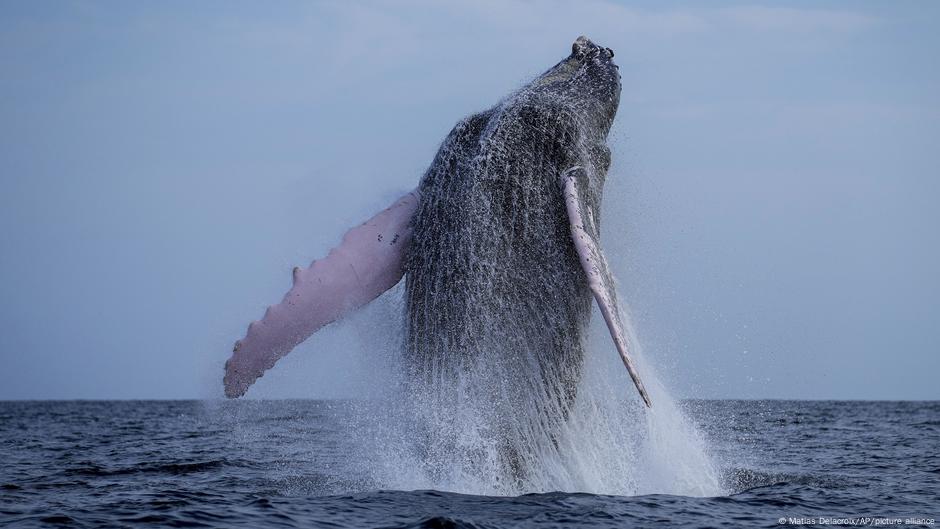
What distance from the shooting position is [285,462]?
14.2 meters

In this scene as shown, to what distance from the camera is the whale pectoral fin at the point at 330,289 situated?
909 centimetres

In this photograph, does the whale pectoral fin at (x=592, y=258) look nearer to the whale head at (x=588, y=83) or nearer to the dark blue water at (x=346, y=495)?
the whale head at (x=588, y=83)

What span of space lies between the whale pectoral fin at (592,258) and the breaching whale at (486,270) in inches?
0.9

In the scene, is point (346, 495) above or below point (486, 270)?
below

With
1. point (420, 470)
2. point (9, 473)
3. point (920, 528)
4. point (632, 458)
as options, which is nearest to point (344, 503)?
point (420, 470)

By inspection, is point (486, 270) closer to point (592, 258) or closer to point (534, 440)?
point (592, 258)

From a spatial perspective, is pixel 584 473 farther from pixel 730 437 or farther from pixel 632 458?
pixel 730 437

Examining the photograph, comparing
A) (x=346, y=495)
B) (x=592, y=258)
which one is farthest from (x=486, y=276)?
(x=346, y=495)

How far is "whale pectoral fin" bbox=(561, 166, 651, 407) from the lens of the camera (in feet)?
26.5

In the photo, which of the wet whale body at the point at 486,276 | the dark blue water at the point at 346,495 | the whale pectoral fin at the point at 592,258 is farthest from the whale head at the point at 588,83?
the dark blue water at the point at 346,495

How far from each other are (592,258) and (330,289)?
8.16 feet

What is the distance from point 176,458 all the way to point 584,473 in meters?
7.83

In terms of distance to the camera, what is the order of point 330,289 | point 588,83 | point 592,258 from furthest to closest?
1. point 588,83
2. point 330,289
3. point 592,258

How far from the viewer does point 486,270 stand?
29.7 ft
